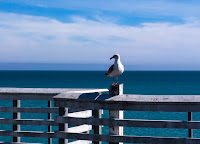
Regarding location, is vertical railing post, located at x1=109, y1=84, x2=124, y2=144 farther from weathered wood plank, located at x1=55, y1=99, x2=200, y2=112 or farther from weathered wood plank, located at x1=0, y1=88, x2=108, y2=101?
weathered wood plank, located at x1=0, y1=88, x2=108, y2=101

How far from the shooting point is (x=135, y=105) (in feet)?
19.9

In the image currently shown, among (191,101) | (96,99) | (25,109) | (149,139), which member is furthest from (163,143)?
(25,109)

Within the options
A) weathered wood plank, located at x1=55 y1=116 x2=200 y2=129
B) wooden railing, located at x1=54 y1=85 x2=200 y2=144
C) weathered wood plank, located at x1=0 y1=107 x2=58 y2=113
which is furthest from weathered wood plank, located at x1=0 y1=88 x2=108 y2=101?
weathered wood plank, located at x1=55 y1=116 x2=200 y2=129

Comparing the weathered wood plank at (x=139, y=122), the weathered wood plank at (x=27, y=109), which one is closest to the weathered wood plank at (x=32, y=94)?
the weathered wood plank at (x=27, y=109)

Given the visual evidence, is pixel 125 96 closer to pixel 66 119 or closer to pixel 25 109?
pixel 66 119

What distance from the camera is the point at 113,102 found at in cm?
620

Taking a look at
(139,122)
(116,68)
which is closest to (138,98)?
(139,122)

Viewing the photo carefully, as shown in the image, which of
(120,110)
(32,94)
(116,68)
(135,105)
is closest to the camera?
(135,105)

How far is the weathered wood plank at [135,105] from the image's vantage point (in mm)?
5812

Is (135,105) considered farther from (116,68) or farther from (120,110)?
(116,68)

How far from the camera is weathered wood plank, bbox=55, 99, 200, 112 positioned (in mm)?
5812

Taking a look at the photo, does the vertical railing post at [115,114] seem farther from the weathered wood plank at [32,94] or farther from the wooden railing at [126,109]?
the weathered wood plank at [32,94]

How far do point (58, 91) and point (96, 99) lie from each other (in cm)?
150

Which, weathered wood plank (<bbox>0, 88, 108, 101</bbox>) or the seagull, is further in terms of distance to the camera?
weathered wood plank (<bbox>0, 88, 108, 101</bbox>)
